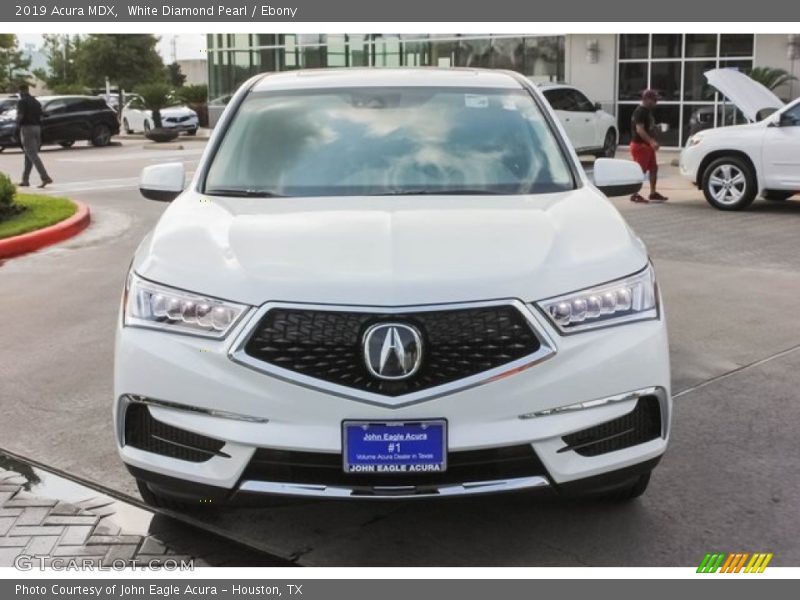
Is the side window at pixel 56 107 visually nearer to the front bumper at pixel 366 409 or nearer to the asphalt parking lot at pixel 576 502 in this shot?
the asphalt parking lot at pixel 576 502

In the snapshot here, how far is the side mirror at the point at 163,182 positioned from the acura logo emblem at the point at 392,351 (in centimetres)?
201

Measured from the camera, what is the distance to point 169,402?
131 inches

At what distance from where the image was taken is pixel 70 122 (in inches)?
1144

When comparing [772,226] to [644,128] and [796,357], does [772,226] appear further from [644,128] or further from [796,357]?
[796,357]

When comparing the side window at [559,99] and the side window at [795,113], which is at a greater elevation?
the side window at [559,99]

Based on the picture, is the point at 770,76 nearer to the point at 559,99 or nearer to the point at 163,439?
the point at 559,99

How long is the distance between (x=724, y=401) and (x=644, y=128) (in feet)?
31.2

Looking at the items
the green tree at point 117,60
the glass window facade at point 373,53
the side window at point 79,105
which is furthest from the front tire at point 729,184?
the green tree at point 117,60

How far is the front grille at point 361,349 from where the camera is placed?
3.21 m

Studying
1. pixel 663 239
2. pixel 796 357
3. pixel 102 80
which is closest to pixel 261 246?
pixel 796 357

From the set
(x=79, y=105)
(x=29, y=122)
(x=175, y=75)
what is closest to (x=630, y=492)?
(x=29, y=122)

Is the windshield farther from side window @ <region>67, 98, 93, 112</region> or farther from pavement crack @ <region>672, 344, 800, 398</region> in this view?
side window @ <region>67, 98, 93, 112</region>

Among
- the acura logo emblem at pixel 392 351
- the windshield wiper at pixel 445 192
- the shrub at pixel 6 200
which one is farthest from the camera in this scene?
the shrub at pixel 6 200

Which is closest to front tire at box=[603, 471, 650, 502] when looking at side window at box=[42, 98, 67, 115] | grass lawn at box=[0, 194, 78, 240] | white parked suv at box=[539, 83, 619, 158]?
grass lawn at box=[0, 194, 78, 240]
